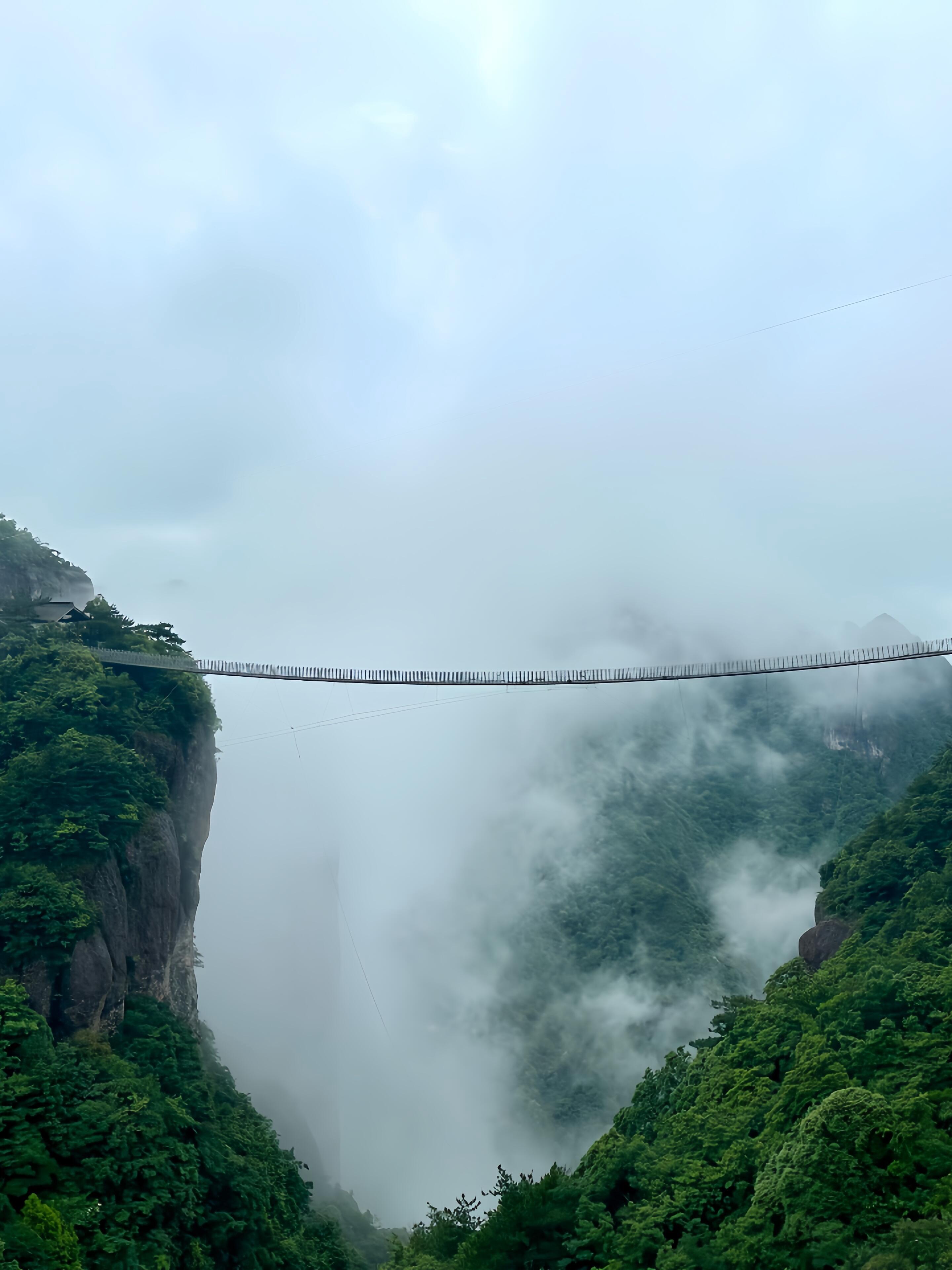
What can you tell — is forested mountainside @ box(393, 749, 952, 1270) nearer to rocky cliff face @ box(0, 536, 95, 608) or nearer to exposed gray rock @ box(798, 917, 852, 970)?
exposed gray rock @ box(798, 917, 852, 970)

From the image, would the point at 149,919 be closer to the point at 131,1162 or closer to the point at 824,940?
the point at 131,1162

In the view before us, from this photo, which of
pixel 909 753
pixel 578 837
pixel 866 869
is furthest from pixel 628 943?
pixel 866 869

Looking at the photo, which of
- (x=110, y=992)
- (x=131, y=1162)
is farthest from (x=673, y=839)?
(x=131, y=1162)

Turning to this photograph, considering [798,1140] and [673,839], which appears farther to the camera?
[673,839]

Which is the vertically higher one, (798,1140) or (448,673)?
(448,673)

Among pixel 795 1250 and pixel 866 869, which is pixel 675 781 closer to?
pixel 866 869

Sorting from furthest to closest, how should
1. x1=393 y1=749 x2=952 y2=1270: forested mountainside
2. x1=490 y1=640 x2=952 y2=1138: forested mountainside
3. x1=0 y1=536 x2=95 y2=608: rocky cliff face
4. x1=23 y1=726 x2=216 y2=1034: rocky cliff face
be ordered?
x1=490 y1=640 x2=952 y2=1138: forested mountainside, x1=0 y1=536 x2=95 y2=608: rocky cliff face, x1=23 y1=726 x2=216 y2=1034: rocky cliff face, x1=393 y1=749 x2=952 y2=1270: forested mountainside

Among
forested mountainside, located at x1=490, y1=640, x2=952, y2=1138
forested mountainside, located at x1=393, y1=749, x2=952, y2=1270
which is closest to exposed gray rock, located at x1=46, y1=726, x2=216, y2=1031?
forested mountainside, located at x1=393, y1=749, x2=952, y2=1270
